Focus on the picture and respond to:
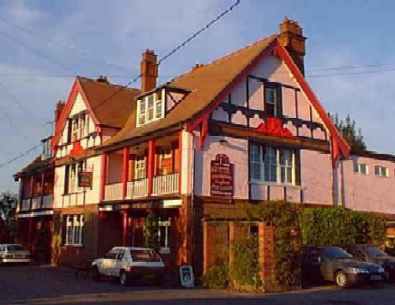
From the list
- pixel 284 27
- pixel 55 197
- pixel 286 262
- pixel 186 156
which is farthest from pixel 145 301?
pixel 55 197

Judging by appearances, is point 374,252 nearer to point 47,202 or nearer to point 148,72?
point 148,72

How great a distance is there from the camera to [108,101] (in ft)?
109

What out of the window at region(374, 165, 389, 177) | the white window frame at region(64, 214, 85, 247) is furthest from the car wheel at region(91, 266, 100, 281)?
the window at region(374, 165, 389, 177)

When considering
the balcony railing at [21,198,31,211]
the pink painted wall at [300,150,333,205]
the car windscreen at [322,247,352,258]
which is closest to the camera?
the car windscreen at [322,247,352,258]

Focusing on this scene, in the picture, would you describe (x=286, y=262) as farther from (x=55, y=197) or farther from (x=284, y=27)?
(x=55, y=197)

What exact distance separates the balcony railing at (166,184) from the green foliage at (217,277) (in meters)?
4.19

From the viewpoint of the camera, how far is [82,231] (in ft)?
102

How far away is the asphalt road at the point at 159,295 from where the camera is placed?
1582cm

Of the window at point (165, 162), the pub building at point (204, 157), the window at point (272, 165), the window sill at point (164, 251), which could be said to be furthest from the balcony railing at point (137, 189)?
the window at point (272, 165)

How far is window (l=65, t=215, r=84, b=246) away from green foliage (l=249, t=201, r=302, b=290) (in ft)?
47.8

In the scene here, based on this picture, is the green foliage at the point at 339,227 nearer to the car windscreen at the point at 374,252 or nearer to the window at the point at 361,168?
the car windscreen at the point at 374,252

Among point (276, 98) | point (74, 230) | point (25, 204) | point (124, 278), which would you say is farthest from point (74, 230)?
point (276, 98)

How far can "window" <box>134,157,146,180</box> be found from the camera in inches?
1167

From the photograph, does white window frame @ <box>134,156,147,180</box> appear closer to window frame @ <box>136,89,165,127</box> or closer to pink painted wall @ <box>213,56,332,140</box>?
window frame @ <box>136,89,165,127</box>
